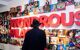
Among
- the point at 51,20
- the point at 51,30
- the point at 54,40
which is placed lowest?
the point at 54,40

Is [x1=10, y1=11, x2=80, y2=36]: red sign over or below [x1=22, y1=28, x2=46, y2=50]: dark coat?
over

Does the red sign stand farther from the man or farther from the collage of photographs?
the man

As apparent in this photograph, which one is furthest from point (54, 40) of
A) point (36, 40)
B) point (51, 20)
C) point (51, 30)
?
point (36, 40)

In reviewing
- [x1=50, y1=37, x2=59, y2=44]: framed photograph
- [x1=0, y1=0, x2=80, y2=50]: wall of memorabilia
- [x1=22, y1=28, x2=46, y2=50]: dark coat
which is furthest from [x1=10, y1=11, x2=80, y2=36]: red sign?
[x1=22, y1=28, x2=46, y2=50]: dark coat

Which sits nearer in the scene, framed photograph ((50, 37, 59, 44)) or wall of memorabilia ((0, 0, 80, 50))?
wall of memorabilia ((0, 0, 80, 50))

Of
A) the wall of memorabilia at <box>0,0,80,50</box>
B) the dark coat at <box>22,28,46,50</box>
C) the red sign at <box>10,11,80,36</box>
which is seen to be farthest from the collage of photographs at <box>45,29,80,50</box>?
the dark coat at <box>22,28,46,50</box>

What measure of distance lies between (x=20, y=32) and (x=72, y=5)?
181cm

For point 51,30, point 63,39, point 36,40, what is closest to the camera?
point 36,40

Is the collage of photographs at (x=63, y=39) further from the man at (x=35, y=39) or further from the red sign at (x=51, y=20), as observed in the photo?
the man at (x=35, y=39)

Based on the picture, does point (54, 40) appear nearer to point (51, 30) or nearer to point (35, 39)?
point (51, 30)

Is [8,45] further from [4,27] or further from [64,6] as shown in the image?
[64,6]

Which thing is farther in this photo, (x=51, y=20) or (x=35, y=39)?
(x=51, y=20)

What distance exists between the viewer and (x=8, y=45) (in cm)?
475

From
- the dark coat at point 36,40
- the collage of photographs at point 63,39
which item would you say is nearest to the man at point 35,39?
the dark coat at point 36,40
